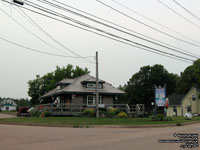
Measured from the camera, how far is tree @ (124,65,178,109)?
79000 mm

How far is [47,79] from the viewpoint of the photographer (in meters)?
67.7

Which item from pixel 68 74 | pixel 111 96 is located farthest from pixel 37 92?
pixel 111 96

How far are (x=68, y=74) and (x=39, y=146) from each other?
2180 inches

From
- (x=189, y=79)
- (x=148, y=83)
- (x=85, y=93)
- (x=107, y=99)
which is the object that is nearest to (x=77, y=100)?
(x=85, y=93)

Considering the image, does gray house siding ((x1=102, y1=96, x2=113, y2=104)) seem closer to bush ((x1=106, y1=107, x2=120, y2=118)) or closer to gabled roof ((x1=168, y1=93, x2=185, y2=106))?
bush ((x1=106, y1=107, x2=120, y2=118))

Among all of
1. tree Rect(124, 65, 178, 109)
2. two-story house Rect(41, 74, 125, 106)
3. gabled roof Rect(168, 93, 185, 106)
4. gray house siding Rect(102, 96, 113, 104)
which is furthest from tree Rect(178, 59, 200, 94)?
two-story house Rect(41, 74, 125, 106)

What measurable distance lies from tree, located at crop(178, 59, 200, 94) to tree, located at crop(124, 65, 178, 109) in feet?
15.6

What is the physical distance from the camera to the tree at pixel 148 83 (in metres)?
79.0

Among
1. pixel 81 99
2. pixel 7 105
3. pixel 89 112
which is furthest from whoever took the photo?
pixel 7 105

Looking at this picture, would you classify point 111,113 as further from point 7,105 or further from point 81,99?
point 7,105

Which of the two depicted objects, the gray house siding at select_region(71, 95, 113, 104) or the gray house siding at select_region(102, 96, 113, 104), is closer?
the gray house siding at select_region(71, 95, 113, 104)

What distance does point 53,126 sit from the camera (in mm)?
20375

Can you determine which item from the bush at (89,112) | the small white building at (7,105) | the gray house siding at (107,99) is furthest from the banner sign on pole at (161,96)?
the small white building at (7,105)

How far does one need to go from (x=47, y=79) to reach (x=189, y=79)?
39200 millimetres
